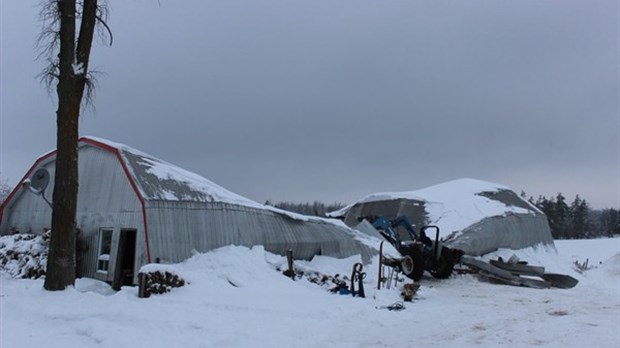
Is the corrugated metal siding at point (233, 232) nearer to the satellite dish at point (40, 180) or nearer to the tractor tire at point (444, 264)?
the tractor tire at point (444, 264)

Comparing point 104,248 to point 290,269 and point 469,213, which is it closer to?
point 290,269

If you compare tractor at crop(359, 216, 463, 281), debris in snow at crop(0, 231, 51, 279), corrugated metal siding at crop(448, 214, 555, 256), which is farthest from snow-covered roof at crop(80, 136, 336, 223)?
corrugated metal siding at crop(448, 214, 555, 256)

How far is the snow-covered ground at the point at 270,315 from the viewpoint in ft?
26.1

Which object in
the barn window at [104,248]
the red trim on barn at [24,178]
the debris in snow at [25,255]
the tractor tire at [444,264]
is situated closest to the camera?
the barn window at [104,248]

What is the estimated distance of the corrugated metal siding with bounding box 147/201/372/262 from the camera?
560 inches

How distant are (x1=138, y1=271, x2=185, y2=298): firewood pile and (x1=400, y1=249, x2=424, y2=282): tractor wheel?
10.9 m

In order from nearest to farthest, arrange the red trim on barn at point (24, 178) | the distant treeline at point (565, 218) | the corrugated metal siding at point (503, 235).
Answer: the red trim on barn at point (24, 178) → the corrugated metal siding at point (503, 235) → the distant treeline at point (565, 218)

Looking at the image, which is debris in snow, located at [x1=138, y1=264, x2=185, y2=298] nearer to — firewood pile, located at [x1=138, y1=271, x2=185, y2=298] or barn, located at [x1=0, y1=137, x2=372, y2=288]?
firewood pile, located at [x1=138, y1=271, x2=185, y2=298]

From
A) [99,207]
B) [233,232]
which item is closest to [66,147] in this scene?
[99,207]

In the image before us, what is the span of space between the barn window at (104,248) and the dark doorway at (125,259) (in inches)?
22.6

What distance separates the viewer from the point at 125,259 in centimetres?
1512

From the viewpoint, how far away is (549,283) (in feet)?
65.7

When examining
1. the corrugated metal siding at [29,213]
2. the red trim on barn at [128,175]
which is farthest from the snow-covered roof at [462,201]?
the corrugated metal siding at [29,213]

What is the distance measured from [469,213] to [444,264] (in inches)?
369
